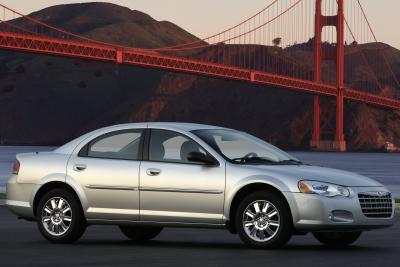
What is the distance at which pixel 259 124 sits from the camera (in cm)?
16762

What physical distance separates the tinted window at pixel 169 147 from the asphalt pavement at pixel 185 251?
0.98 m

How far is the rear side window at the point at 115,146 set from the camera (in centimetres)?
1339

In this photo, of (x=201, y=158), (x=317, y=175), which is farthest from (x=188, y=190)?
(x=317, y=175)

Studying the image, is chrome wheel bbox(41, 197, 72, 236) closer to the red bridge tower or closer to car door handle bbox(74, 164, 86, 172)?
car door handle bbox(74, 164, 86, 172)

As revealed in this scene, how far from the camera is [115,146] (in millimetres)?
13547

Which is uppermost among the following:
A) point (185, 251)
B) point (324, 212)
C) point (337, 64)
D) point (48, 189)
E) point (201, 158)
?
point (337, 64)

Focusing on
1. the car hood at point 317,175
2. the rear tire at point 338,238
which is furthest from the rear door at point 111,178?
the rear tire at point 338,238

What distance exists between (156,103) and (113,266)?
16329 cm

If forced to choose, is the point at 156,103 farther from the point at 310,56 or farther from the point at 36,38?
the point at 36,38

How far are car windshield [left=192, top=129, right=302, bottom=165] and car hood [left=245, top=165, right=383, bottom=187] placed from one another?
29 centimetres

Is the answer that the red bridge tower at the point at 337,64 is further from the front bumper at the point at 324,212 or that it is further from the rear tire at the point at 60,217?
the front bumper at the point at 324,212

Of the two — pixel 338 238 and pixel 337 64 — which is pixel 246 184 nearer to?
pixel 338 238

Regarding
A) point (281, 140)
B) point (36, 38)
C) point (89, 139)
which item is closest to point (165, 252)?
point (89, 139)

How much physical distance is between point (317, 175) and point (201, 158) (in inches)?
49.2
